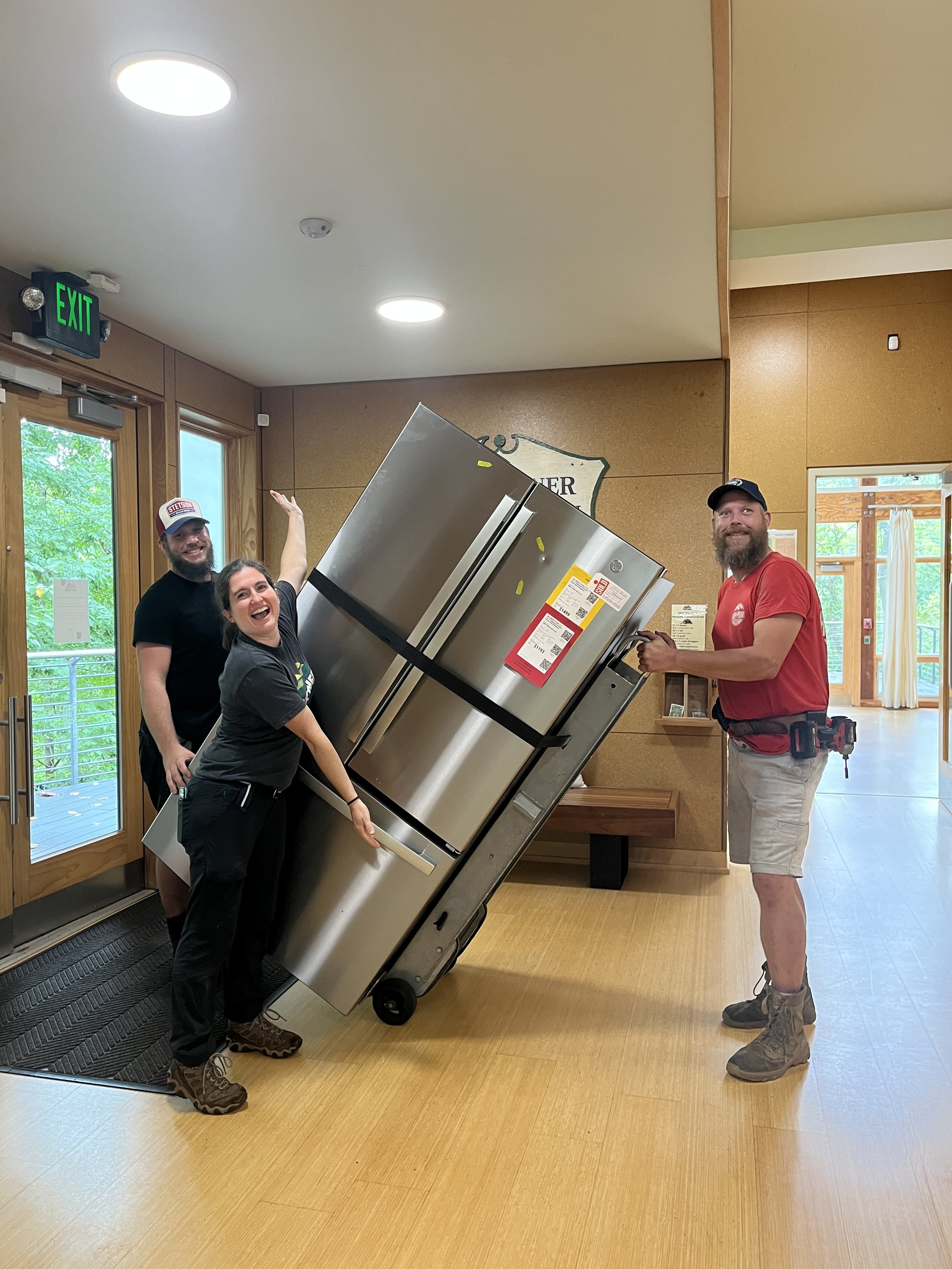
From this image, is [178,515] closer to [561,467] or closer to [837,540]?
[561,467]

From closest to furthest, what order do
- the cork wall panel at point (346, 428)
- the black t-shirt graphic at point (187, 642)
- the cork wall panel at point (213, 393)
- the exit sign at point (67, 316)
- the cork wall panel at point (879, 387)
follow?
the black t-shirt graphic at point (187, 642), the exit sign at point (67, 316), the cork wall panel at point (213, 393), the cork wall panel at point (346, 428), the cork wall panel at point (879, 387)

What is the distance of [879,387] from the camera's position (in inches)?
254

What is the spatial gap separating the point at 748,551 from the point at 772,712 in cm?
49

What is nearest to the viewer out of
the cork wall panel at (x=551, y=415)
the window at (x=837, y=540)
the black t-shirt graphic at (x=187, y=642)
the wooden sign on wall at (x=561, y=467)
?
the black t-shirt graphic at (x=187, y=642)

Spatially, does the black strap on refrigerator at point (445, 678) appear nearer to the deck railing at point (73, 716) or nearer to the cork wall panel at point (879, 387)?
the deck railing at point (73, 716)

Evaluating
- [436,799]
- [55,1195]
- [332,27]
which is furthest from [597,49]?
[55,1195]

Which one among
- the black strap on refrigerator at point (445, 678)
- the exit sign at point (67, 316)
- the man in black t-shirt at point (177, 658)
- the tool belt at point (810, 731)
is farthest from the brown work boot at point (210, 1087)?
the exit sign at point (67, 316)

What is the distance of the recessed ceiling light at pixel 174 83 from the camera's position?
1.98 metres

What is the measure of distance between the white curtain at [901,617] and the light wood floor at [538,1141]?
10061 mm

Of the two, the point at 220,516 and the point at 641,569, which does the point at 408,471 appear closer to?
the point at 641,569

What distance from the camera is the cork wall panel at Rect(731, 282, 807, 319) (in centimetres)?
661

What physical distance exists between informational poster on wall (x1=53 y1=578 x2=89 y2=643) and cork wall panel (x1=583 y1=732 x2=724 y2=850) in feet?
8.12

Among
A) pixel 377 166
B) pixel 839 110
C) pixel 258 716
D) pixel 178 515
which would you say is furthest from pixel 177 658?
pixel 839 110

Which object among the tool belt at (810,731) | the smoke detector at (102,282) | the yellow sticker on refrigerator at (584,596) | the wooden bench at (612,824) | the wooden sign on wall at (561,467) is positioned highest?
the smoke detector at (102,282)
